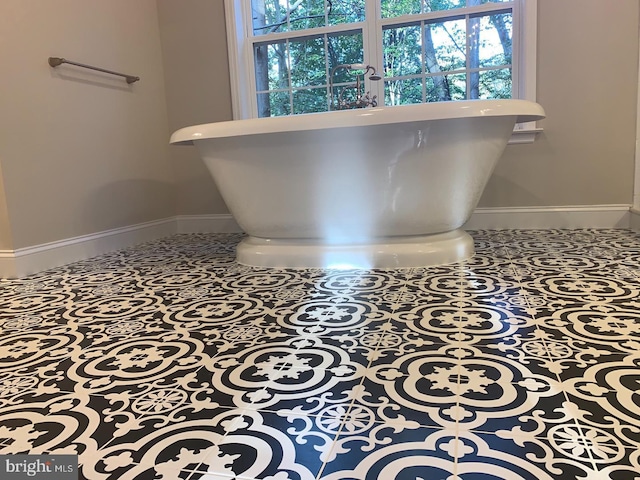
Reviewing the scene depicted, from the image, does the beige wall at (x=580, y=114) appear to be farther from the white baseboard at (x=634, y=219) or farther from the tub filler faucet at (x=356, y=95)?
the tub filler faucet at (x=356, y=95)

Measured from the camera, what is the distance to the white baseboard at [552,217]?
2.68 metres

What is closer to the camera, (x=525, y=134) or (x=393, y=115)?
(x=393, y=115)

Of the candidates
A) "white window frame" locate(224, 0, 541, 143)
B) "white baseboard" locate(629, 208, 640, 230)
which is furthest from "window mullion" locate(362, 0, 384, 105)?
"white baseboard" locate(629, 208, 640, 230)

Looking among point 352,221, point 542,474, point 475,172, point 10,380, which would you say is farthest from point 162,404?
point 475,172

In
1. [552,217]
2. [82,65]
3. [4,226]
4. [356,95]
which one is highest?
[82,65]

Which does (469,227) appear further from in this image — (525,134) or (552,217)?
(525,134)

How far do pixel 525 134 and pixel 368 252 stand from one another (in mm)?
1325

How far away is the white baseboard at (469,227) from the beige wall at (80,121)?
5cm

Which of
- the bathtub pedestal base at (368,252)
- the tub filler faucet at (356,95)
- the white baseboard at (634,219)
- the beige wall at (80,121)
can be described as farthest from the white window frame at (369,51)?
the bathtub pedestal base at (368,252)

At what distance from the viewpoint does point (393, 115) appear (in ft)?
5.93

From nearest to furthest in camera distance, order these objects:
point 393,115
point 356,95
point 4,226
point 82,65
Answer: point 393,115 → point 4,226 → point 82,65 → point 356,95

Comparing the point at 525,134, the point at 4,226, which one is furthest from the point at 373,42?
the point at 4,226

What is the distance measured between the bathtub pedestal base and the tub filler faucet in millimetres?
922

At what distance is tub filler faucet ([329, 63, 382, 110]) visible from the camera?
262 centimetres
